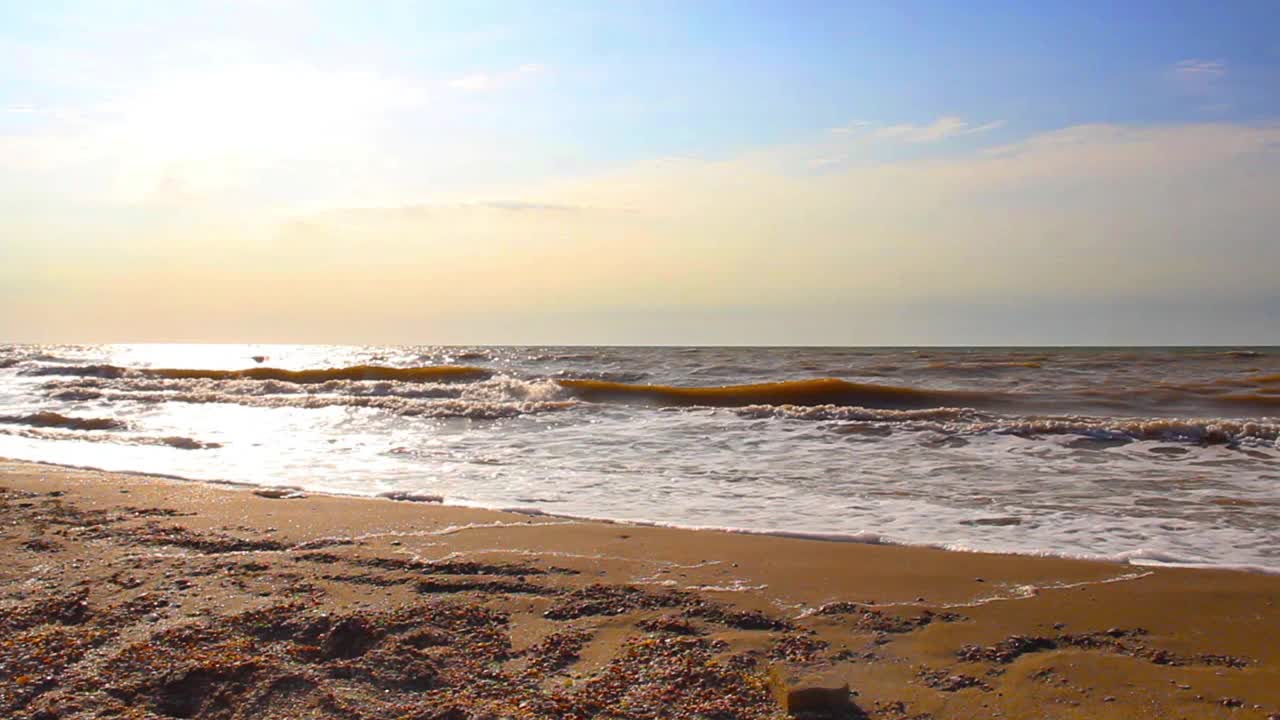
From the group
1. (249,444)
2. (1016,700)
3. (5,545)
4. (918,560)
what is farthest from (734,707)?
(249,444)

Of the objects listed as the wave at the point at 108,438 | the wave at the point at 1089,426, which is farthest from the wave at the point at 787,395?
the wave at the point at 108,438

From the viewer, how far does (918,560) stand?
4520mm

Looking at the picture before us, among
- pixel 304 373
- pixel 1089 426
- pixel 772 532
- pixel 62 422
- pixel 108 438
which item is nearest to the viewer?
pixel 772 532

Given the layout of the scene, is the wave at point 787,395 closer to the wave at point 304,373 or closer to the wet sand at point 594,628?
the wave at point 304,373

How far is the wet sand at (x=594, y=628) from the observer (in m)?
2.63

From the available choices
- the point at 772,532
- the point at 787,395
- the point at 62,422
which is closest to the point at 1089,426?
the point at 772,532

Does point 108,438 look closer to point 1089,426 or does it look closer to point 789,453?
point 789,453

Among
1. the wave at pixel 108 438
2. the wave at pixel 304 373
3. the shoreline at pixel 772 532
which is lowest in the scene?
the shoreline at pixel 772 532

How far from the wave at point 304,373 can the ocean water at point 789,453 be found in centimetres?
508

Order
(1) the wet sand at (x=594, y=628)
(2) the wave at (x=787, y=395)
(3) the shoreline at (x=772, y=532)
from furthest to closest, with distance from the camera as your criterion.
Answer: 1. (2) the wave at (x=787, y=395)
2. (3) the shoreline at (x=772, y=532)
3. (1) the wet sand at (x=594, y=628)

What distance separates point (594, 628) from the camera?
10.8 feet

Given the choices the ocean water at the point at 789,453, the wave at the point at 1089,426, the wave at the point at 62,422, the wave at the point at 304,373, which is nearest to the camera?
the ocean water at the point at 789,453

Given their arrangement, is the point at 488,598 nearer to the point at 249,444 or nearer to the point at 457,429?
the point at 249,444

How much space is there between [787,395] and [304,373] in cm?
1411
